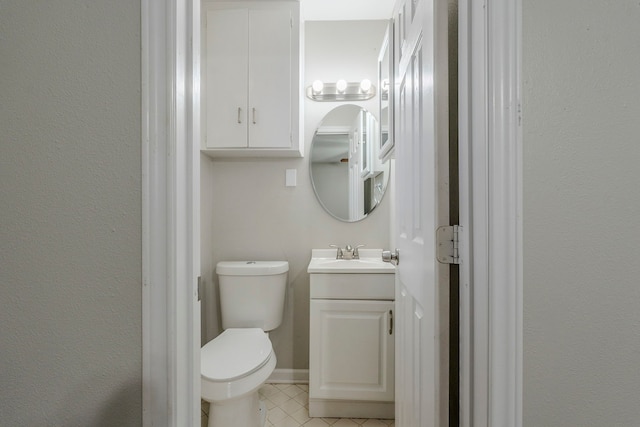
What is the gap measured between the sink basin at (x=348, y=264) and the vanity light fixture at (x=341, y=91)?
40.3 inches

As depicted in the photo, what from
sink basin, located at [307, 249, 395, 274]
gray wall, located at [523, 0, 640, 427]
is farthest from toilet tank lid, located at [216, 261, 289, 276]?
gray wall, located at [523, 0, 640, 427]

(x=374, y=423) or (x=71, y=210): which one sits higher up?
(x=71, y=210)

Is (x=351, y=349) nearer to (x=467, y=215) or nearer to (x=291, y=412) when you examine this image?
(x=291, y=412)

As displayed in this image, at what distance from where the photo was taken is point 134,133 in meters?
0.56

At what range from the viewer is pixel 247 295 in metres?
1.76

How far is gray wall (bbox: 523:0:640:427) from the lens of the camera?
1.72ft

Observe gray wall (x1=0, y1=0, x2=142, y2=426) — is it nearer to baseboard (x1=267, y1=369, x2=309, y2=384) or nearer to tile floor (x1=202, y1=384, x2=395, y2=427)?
tile floor (x1=202, y1=384, x2=395, y2=427)

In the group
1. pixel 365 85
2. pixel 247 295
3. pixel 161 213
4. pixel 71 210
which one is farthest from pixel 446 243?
pixel 365 85

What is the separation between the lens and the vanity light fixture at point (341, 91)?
77.4 inches

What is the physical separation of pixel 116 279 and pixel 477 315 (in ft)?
2.29

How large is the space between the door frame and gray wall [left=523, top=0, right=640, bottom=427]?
0.11 feet

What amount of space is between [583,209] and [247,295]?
5.24ft

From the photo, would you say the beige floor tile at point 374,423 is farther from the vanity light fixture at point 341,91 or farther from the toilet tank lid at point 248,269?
the vanity light fixture at point 341,91

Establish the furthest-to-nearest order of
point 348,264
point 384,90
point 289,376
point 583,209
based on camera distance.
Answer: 1. point 289,376
2. point 348,264
3. point 384,90
4. point 583,209
